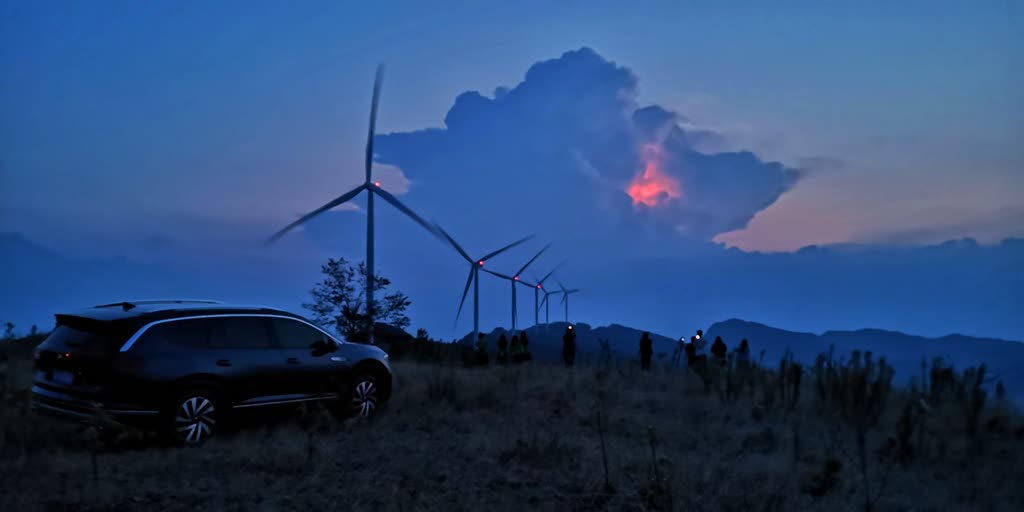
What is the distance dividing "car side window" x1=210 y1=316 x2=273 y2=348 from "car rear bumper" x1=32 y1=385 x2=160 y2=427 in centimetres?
127

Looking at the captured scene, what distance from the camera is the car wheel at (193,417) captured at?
925 centimetres

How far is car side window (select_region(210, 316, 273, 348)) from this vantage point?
10.1 meters

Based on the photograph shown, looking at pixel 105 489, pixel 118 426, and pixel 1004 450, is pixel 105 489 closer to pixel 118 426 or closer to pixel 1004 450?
pixel 118 426

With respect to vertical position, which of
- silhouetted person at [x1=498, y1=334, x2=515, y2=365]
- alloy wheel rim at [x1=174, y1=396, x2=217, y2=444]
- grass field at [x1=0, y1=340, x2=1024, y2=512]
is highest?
silhouetted person at [x1=498, y1=334, x2=515, y2=365]

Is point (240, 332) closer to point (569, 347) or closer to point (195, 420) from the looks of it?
point (195, 420)

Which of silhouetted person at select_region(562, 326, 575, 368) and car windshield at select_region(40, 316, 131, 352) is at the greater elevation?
silhouetted person at select_region(562, 326, 575, 368)

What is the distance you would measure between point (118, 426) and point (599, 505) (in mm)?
4400

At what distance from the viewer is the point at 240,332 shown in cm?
1039

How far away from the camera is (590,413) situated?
12.3 meters

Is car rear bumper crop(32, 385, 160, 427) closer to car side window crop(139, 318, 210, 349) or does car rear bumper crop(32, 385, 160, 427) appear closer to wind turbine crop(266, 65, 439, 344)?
car side window crop(139, 318, 210, 349)

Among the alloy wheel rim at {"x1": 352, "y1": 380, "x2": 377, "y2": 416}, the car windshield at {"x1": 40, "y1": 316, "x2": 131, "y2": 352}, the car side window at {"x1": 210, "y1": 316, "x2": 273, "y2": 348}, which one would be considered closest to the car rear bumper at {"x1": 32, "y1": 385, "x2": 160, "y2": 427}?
the car windshield at {"x1": 40, "y1": 316, "x2": 131, "y2": 352}

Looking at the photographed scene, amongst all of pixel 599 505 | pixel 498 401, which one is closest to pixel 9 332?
pixel 498 401

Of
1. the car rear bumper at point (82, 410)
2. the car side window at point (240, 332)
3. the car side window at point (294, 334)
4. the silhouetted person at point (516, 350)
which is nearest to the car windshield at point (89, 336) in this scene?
the car rear bumper at point (82, 410)

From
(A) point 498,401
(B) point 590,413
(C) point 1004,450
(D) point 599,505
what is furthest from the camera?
(A) point 498,401
